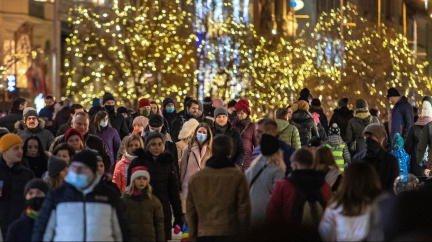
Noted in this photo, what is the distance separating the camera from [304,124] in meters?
23.5

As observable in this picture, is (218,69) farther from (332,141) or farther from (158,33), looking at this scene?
(332,141)

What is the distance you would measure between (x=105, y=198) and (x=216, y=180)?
1.84 meters

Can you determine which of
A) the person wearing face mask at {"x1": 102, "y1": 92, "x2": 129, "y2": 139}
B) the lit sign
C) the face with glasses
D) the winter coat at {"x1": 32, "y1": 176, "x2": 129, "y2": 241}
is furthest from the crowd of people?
the lit sign

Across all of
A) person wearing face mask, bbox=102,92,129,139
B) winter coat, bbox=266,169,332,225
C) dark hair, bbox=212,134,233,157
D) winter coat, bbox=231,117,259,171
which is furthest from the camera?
person wearing face mask, bbox=102,92,129,139

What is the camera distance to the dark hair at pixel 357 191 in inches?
456

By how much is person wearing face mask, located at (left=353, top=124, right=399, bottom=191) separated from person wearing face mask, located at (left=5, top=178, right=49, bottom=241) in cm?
411

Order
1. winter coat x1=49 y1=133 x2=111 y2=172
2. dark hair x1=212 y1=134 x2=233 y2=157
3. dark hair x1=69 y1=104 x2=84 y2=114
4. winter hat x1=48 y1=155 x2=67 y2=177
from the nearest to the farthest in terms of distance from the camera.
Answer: dark hair x1=212 y1=134 x2=233 y2=157 < winter hat x1=48 y1=155 x2=67 y2=177 < winter coat x1=49 y1=133 x2=111 y2=172 < dark hair x1=69 y1=104 x2=84 y2=114

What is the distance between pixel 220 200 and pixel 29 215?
1958 millimetres

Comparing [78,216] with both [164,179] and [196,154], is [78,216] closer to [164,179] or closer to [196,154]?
[164,179]

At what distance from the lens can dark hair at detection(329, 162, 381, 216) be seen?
11.6 meters

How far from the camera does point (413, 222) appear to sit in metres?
9.03

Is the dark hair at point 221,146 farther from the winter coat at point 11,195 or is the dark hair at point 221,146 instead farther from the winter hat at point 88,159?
the winter coat at point 11,195

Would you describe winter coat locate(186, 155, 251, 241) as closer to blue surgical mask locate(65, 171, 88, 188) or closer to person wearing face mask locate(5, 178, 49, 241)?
person wearing face mask locate(5, 178, 49, 241)

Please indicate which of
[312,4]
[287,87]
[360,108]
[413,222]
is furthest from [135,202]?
[312,4]
